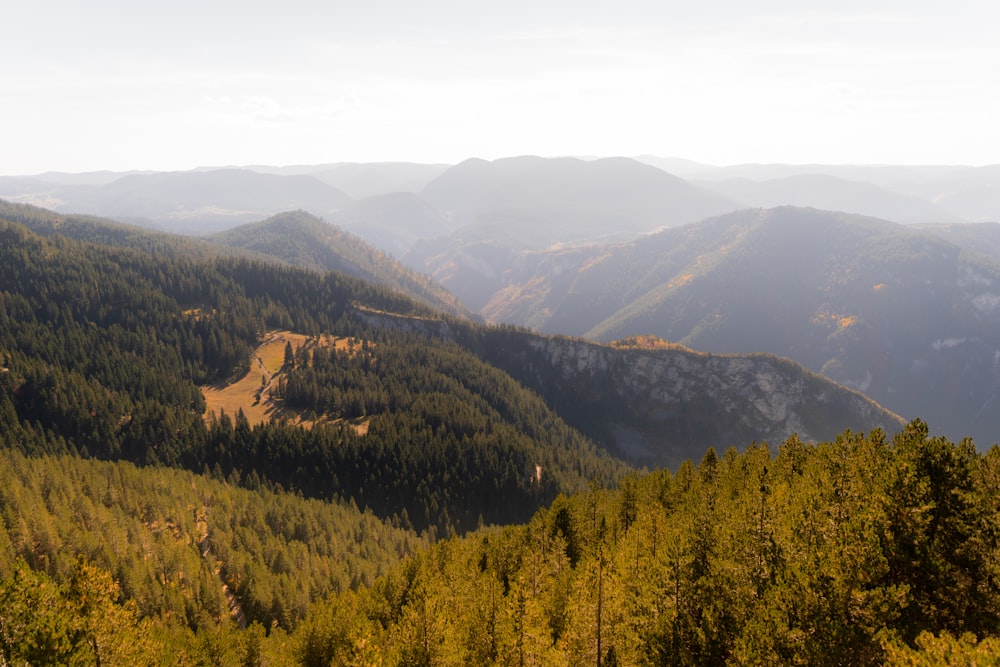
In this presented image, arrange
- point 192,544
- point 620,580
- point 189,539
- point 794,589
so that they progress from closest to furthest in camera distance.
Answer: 1. point 794,589
2. point 620,580
3. point 192,544
4. point 189,539

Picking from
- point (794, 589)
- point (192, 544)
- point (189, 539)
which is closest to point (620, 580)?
point (794, 589)

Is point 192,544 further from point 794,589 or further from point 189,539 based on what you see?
point 794,589

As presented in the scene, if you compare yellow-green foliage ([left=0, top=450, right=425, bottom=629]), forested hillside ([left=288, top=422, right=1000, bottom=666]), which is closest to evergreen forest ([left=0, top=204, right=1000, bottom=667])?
forested hillside ([left=288, top=422, right=1000, bottom=666])

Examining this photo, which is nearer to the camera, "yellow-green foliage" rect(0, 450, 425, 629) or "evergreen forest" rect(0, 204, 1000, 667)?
"evergreen forest" rect(0, 204, 1000, 667)

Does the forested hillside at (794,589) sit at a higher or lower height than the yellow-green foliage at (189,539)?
higher

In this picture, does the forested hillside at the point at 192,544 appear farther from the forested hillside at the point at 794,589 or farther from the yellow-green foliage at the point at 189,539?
the forested hillside at the point at 794,589

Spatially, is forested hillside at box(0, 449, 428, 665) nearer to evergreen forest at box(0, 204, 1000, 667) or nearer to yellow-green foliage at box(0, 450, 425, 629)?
yellow-green foliage at box(0, 450, 425, 629)

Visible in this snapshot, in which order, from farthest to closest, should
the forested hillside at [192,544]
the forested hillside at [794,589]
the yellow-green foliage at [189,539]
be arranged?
the yellow-green foliage at [189,539]
the forested hillside at [192,544]
the forested hillside at [794,589]

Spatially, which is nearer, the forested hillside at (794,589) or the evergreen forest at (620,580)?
the forested hillside at (794,589)

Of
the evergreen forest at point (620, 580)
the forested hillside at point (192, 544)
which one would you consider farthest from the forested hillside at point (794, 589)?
the forested hillside at point (192, 544)

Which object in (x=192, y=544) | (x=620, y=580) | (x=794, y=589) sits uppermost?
(x=794, y=589)

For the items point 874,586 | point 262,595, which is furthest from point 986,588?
point 262,595

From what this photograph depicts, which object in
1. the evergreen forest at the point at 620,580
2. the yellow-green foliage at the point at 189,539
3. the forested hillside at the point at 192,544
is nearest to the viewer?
the evergreen forest at the point at 620,580

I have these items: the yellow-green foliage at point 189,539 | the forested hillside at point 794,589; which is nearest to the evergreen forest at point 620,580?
the forested hillside at point 794,589
